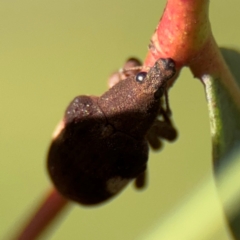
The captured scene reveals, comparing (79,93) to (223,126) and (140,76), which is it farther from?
(223,126)

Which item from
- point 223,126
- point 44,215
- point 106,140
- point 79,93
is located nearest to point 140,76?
point 106,140

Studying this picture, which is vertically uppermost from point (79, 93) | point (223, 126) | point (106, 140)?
point (79, 93)

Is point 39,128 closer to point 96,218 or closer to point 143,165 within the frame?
point 96,218

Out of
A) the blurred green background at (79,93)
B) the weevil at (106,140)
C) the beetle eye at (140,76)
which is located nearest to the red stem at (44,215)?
the weevil at (106,140)

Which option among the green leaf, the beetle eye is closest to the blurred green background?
the beetle eye

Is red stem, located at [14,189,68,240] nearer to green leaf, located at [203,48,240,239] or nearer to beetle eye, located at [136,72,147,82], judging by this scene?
beetle eye, located at [136,72,147,82]

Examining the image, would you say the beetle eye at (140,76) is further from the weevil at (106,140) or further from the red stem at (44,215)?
the red stem at (44,215)

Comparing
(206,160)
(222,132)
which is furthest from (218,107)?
(206,160)
